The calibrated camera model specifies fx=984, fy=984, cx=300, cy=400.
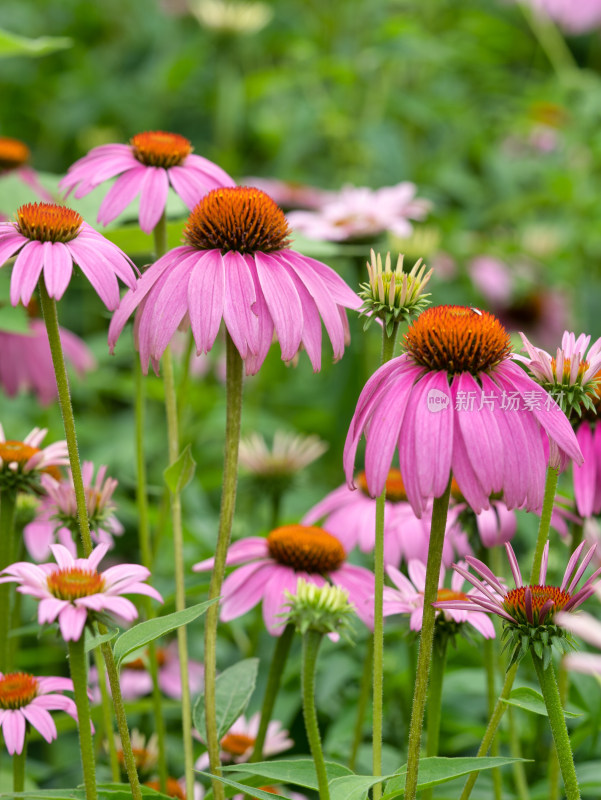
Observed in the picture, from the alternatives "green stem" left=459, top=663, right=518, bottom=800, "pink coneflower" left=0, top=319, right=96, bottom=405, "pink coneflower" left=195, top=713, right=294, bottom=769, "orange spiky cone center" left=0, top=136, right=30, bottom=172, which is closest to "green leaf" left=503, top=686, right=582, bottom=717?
"green stem" left=459, top=663, right=518, bottom=800

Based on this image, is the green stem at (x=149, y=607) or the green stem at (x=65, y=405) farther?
the green stem at (x=149, y=607)

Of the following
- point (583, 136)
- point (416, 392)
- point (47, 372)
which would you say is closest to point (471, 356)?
point (416, 392)

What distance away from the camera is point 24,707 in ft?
1.97

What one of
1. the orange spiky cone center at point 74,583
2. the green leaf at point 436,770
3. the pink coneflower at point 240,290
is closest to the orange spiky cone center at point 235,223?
the pink coneflower at point 240,290

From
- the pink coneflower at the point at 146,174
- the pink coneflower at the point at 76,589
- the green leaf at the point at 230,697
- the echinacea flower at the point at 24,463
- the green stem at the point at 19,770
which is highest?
the pink coneflower at the point at 146,174

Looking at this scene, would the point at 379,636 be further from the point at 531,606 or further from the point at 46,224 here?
the point at 46,224

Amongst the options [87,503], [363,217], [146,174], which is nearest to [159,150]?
[146,174]

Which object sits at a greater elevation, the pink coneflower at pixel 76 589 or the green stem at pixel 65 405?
the green stem at pixel 65 405

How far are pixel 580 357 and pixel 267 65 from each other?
2.39 meters

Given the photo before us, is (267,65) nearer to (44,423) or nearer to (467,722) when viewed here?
(44,423)

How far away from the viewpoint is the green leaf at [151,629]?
485 millimetres

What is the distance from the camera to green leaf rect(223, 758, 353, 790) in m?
0.52

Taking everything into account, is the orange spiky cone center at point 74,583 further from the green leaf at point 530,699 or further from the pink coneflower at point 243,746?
the pink coneflower at point 243,746

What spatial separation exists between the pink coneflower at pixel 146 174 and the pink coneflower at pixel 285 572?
27 centimetres
